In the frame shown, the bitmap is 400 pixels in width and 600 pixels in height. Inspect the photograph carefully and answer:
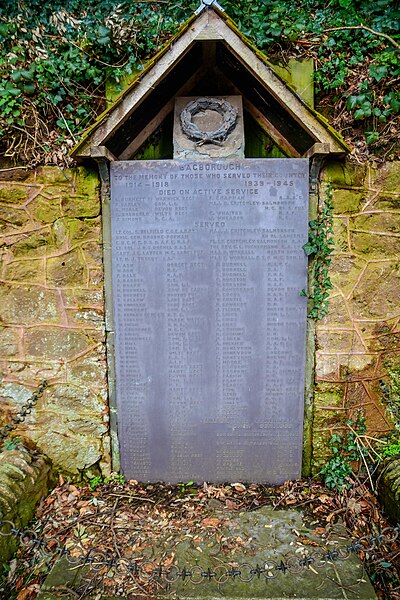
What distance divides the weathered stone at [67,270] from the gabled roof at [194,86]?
35.1 inches

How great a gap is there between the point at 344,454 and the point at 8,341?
10.9 feet

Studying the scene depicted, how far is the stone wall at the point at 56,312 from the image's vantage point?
3604mm

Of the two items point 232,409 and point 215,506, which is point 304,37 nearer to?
point 232,409

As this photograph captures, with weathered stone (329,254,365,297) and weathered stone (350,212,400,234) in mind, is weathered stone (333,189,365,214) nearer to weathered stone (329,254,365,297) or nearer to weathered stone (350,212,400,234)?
weathered stone (350,212,400,234)

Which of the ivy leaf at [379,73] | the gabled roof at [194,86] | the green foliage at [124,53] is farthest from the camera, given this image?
the green foliage at [124,53]

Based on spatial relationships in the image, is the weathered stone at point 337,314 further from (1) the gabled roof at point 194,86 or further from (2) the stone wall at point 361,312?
(1) the gabled roof at point 194,86

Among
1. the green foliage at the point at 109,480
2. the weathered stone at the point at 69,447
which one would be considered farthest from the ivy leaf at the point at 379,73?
the green foliage at the point at 109,480

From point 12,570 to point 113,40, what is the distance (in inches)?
175

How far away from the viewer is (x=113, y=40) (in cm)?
361

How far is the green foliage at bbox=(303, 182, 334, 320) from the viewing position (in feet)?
11.5

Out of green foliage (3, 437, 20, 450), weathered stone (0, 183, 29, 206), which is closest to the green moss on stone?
weathered stone (0, 183, 29, 206)

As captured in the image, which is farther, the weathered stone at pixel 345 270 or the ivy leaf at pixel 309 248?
the weathered stone at pixel 345 270

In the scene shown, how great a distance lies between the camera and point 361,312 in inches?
143

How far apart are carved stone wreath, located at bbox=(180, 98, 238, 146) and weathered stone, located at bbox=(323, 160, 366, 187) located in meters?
0.93
